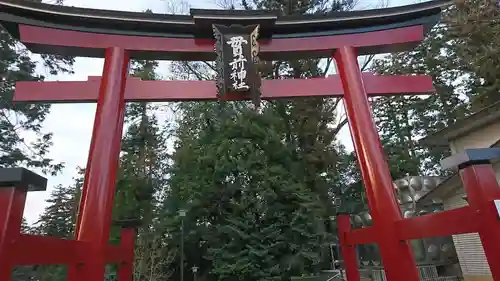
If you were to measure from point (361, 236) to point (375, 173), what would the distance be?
2.90 feet

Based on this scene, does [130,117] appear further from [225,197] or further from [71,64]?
[225,197]

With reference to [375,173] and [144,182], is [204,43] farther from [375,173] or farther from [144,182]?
[144,182]

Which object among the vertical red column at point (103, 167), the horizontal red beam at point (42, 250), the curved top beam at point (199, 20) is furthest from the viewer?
the curved top beam at point (199, 20)

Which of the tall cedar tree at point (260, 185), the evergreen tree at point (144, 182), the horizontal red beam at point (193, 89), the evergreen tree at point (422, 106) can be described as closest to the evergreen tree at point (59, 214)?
the evergreen tree at point (144, 182)

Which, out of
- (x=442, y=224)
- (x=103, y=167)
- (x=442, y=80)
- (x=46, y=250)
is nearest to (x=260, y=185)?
(x=103, y=167)

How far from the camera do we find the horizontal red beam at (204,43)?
4.91 m

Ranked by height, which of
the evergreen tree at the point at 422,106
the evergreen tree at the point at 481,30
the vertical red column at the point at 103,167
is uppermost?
the evergreen tree at the point at 422,106

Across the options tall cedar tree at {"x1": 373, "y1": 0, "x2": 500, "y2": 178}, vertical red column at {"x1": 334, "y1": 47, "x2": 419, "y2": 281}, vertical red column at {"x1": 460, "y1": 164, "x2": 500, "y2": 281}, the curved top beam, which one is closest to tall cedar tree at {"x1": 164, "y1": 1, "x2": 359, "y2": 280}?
tall cedar tree at {"x1": 373, "y1": 0, "x2": 500, "y2": 178}

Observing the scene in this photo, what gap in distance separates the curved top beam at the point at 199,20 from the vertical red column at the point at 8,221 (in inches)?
144

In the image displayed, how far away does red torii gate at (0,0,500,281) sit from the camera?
3.81 meters

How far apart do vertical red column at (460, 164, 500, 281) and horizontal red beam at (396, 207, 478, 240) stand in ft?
0.35

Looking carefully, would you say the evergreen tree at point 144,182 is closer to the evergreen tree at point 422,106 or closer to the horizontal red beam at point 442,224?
the horizontal red beam at point 442,224

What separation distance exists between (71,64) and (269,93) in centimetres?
1422

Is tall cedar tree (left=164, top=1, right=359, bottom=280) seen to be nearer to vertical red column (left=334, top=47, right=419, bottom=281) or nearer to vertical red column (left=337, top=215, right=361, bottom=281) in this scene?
vertical red column (left=337, top=215, right=361, bottom=281)
